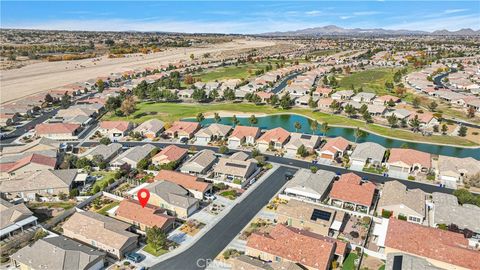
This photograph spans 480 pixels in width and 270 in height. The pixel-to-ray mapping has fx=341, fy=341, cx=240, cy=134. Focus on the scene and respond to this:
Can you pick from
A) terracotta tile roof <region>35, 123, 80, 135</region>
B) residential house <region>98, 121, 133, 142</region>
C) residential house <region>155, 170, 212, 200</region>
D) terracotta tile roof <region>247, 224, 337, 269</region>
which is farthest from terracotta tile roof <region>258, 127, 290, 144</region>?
terracotta tile roof <region>35, 123, 80, 135</region>

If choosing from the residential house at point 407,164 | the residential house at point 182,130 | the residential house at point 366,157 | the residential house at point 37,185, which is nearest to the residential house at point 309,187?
the residential house at point 366,157

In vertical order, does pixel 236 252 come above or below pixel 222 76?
below

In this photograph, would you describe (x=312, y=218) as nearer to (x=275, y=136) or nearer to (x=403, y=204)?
(x=403, y=204)

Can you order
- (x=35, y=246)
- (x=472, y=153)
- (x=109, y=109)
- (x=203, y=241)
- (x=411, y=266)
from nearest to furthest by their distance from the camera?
1. (x=411, y=266)
2. (x=35, y=246)
3. (x=203, y=241)
4. (x=472, y=153)
5. (x=109, y=109)

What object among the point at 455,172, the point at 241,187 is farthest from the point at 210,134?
the point at 455,172

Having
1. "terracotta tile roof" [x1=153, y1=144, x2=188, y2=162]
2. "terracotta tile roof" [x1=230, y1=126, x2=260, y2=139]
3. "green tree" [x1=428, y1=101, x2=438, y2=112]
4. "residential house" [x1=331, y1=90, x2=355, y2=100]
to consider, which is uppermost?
"residential house" [x1=331, y1=90, x2=355, y2=100]

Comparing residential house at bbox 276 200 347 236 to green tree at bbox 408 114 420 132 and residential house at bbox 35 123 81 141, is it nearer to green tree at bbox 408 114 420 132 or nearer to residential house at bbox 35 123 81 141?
green tree at bbox 408 114 420 132

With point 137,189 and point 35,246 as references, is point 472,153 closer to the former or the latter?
point 137,189

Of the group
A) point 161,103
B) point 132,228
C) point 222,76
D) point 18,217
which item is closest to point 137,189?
point 132,228
